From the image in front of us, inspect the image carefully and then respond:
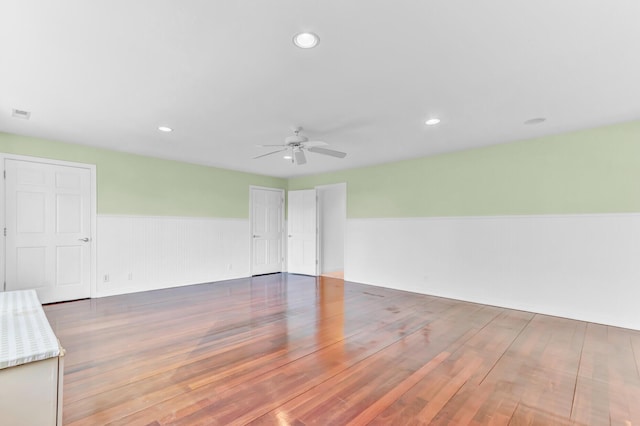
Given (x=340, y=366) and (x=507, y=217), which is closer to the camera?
(x=340, y=366)

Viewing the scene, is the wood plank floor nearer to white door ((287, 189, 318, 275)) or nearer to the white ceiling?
the white ceiling

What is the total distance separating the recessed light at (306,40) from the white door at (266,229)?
5091 mm

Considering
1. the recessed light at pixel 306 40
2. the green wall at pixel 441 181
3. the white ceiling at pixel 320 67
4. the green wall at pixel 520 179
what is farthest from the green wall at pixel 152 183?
the recessed light at pixel 306 40

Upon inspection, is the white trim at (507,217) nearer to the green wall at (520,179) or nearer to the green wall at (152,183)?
the green wall at (520,179)

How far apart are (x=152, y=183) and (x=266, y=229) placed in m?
2.66

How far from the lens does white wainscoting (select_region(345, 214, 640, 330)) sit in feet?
11.7

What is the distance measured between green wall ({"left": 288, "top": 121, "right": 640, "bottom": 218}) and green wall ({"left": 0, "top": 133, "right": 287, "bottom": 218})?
286 cm

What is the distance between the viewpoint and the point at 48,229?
14.4 feet

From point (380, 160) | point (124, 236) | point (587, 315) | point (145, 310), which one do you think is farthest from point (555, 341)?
point (124, 236)

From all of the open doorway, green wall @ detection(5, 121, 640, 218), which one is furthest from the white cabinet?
the open doorway

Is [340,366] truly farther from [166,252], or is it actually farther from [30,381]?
[166,252]

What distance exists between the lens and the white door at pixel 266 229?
693 cm

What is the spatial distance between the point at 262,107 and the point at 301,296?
3.09m

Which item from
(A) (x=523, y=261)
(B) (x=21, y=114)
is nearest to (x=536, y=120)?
(A) (x=523, y=261)
